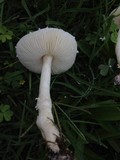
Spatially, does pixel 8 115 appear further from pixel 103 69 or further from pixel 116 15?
pixel 116 15

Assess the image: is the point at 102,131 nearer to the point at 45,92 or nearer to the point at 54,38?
the point at 45,92

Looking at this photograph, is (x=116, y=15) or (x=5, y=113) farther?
(x=116, y=15)

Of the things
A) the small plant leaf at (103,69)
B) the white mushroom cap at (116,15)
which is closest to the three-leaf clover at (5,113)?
the small plant leaf at (103,69)

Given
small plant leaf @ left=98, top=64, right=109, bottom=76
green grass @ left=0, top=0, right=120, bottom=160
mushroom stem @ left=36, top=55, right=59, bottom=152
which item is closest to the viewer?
mushroom stem @ left=36, top=55, right=59, bottom=152

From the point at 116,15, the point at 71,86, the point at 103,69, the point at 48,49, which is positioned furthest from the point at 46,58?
the point at 116,15

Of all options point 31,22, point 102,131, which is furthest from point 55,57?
point 102,131

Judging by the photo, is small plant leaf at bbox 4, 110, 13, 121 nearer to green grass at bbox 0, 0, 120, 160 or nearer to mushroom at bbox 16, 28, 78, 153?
green grass at bbox 0, 0, 120, 160

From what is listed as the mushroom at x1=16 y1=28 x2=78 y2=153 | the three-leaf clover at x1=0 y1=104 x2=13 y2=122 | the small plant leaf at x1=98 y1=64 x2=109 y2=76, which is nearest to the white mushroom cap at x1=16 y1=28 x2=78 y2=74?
the mushroom at x1=16 y1=28 x2=78 y2=153

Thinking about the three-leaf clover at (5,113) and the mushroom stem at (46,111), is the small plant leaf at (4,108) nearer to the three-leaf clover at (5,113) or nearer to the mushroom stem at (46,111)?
the three-leaf clover at (5,113)

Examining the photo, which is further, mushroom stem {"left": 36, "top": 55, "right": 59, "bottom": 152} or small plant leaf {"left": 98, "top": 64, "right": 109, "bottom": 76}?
small plant leaf {"left": 98, "top": 64, "right": 109, "bottom": 76}
